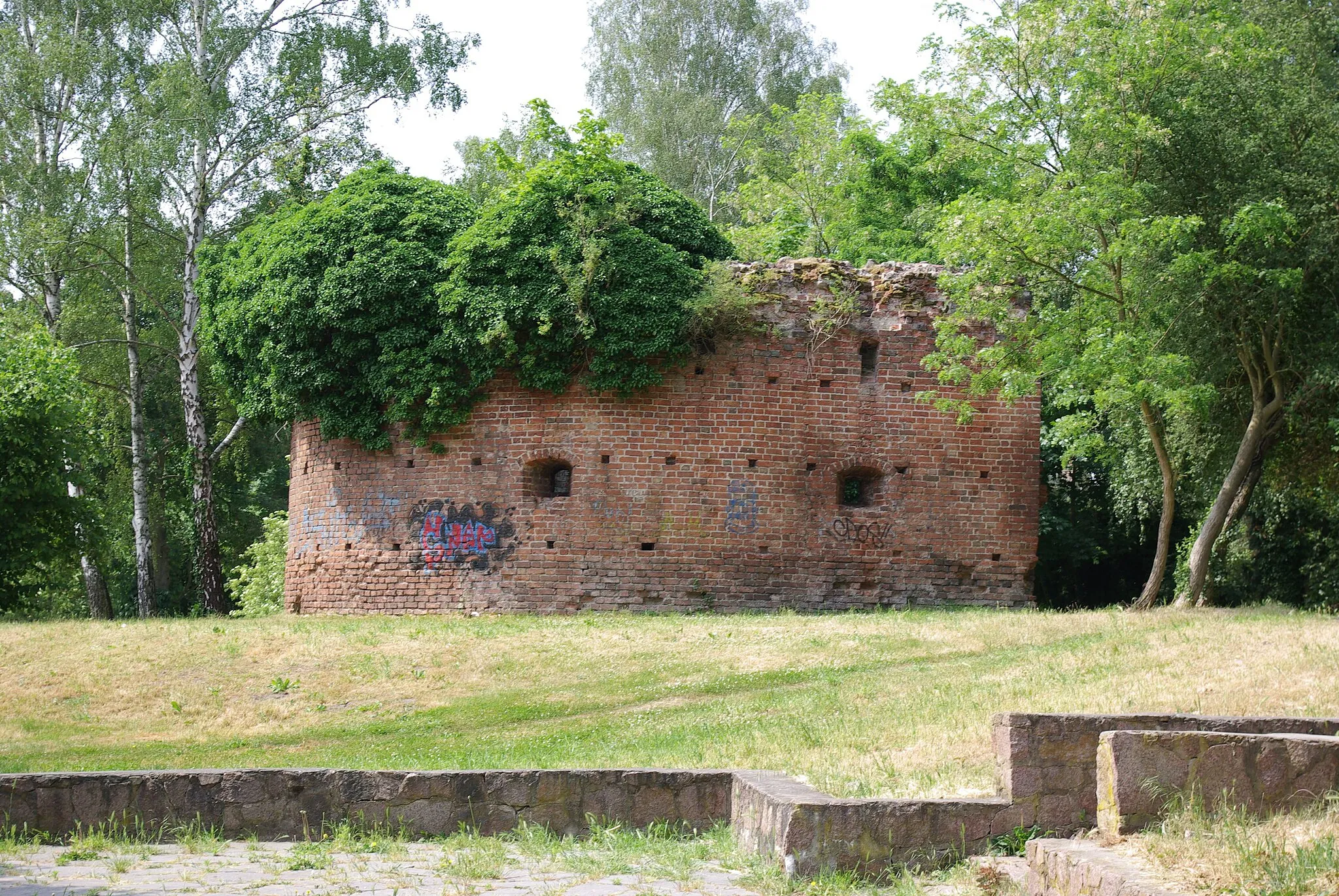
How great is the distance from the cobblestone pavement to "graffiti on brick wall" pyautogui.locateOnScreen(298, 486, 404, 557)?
12.0m

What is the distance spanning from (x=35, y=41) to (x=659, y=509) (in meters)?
16.0

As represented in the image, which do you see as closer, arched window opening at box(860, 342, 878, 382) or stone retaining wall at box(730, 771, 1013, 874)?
stone retaining wall at box(730, 771, 1013, 874)

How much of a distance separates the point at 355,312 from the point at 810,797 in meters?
13.7

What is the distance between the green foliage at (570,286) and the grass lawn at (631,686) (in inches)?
136

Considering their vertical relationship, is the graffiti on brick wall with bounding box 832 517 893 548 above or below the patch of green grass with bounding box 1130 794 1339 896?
above

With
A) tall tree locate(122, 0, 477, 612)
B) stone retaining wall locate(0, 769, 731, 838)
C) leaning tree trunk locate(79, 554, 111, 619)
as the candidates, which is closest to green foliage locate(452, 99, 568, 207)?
tall tree locate(122, 0, 477, 612)

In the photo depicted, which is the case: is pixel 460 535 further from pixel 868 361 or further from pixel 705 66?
pixel 705 66

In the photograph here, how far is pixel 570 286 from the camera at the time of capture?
1739cm

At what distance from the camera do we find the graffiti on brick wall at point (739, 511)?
17750mm

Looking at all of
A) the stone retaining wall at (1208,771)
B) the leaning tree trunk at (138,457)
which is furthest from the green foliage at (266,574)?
the stone retaining wall at (1208,771)

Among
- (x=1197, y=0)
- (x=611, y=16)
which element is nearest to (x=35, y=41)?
(x=611, y=16)

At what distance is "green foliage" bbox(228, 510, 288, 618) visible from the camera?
77.9ft

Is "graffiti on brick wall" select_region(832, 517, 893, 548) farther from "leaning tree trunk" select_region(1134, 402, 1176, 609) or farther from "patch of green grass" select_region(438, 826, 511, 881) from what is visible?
"patch of green grass" select_region(438, 826, 511, 881)

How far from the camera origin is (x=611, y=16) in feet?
118
